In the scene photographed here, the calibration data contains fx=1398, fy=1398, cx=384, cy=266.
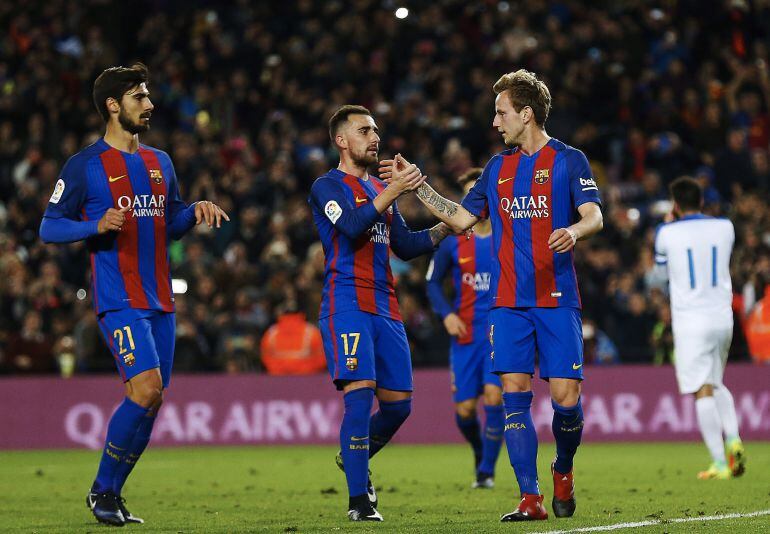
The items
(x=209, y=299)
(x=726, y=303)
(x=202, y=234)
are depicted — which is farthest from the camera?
(x=202, y=234)

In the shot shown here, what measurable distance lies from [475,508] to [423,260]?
10088mm

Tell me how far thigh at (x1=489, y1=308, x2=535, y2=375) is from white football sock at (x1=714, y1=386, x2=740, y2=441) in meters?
4.13

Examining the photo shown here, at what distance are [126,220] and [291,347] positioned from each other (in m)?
9.58

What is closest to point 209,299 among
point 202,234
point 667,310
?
point 202,234

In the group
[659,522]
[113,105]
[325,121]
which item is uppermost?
[325,121]

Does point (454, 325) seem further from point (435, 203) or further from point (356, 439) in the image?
point (356, 439)

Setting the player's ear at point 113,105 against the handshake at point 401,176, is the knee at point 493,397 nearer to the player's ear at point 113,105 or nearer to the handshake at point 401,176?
the handshake at point 401,176

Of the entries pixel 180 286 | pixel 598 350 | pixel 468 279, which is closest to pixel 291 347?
pixel 180 286

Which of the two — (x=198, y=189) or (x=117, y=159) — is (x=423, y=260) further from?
(x=117, y=159)

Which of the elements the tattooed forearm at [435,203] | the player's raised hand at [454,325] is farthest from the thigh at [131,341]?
the player's raised hand at [454,325]

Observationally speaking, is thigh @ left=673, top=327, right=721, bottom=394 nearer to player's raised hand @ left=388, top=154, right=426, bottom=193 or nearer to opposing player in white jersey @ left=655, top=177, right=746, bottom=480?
opposing player in white jersey @ left=655, top=177, right=746, bottom=480

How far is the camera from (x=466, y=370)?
38.5ft

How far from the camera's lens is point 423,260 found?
19.2m

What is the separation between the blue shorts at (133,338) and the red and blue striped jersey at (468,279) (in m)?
3.65
